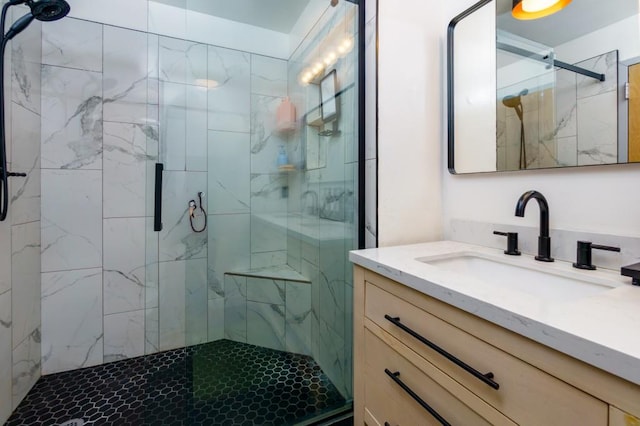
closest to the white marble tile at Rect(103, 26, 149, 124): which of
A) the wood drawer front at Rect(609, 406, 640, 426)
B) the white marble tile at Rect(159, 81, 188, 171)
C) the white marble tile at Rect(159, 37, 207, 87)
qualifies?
the white marble tile at Rect(159, 37, 207, 87)

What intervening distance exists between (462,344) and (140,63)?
2223 mm

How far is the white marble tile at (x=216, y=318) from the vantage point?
1.69m

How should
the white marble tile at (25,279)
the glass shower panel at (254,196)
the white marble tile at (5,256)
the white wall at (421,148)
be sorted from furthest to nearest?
the glass shower panel at (254,196) → the white marble tile at (25,279) → the white marble tile at (5,256) → the white wall at (421,148)

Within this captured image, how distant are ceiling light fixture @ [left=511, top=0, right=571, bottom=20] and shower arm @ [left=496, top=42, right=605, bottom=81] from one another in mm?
97

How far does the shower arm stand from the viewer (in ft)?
2.80

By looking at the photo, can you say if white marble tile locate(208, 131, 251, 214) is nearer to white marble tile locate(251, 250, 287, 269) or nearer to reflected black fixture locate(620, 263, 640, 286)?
white marble tile locate(251, 250, 287, 269)

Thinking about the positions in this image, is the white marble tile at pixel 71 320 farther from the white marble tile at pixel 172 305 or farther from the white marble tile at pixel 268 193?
the white marble tile at pixel 268 193

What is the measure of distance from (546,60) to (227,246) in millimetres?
1688

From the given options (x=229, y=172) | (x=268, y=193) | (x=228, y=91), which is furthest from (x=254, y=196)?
(x=228, y=91)

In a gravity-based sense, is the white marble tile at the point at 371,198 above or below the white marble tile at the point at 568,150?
below

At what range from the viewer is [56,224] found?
167 centimetres

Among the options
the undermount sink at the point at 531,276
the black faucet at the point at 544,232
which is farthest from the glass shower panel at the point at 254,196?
the black faucet at the point at 544,232

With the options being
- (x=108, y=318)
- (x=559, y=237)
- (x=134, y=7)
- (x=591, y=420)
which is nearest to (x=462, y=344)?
(x=591, y=420)

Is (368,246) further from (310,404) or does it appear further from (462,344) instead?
(310,404)
